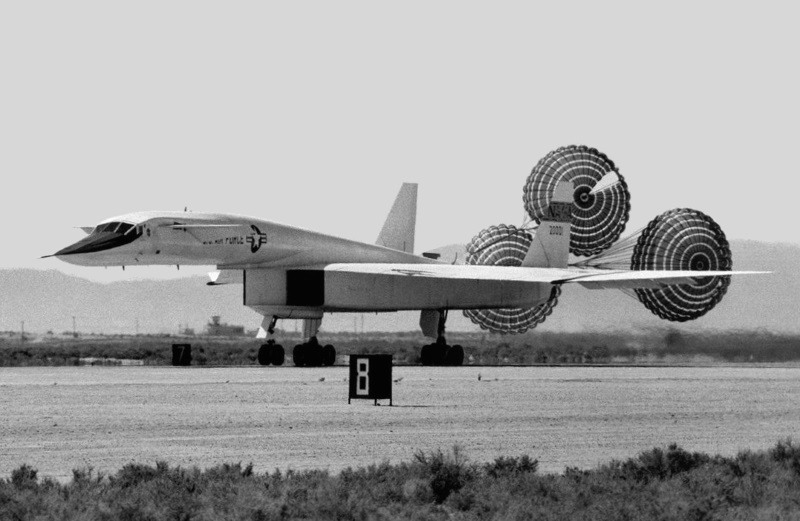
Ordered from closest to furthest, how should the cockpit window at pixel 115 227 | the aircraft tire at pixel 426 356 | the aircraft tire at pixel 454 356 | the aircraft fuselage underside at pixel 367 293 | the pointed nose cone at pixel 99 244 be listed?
the pointed nose cone at pixel 99 244, the cockpit window at pixel 115 227, the aircraft fuselage underside at pixel 367 293, the aircraft tire at pixel 454 356, the aircraft tire at pixel 426 356

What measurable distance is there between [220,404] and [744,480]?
42.2 ft

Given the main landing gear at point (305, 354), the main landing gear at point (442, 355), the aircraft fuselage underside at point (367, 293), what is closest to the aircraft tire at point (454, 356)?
the main landing gear at point (442, 355)

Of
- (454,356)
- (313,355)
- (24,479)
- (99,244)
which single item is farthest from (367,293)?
(24,479)

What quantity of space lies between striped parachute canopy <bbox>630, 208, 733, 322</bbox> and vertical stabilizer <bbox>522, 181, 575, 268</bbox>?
10.4 ft

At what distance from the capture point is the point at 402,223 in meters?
52.3

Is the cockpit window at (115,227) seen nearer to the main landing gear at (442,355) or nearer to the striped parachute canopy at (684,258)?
the main landing gear at (442,355)

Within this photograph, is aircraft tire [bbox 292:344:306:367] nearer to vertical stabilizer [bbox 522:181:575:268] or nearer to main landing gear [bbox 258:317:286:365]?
main landing gear [bbox 258:317:286:365]

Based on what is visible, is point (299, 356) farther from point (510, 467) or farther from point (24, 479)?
point (24, 479)

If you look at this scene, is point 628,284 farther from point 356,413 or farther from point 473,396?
point 356,413

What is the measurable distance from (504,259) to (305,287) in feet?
38.1

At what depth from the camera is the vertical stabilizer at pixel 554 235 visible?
5259cm

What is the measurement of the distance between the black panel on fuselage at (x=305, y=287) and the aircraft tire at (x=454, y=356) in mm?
4652

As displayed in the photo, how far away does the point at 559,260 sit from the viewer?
53.0 meters

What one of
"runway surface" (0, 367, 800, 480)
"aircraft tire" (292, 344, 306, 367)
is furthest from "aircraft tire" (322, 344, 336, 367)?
"runway surface" (0, 367, 800, 480)
